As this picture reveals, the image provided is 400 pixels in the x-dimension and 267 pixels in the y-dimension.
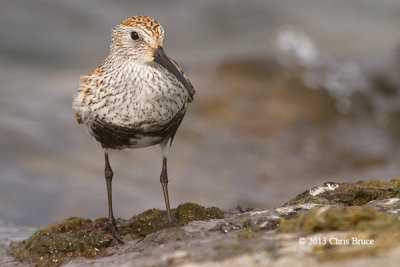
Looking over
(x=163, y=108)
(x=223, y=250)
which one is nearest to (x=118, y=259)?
(x=223, y=250)

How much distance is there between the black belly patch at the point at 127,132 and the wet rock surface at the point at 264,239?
85 cm

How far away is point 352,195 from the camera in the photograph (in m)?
5.47

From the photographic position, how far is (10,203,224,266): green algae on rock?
221 inches

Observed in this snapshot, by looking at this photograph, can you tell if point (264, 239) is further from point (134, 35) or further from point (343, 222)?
point (134, 35)

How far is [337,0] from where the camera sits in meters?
20.6

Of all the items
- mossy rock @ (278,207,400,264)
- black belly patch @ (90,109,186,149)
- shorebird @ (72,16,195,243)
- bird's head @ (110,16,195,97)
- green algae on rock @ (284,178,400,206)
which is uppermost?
bird's head @ (110,16,195,97)

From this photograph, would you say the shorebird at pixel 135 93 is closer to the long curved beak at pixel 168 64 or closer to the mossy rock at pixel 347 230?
the long curved beak at pixel 168 64

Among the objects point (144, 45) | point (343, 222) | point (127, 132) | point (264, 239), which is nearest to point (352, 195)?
point (343, 222)

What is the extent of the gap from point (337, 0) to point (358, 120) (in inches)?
333

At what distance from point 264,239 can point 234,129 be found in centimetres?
913

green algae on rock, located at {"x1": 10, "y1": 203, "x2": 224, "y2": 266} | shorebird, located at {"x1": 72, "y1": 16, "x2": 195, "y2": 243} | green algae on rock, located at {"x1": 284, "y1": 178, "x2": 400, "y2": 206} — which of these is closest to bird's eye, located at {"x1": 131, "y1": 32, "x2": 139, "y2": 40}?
shorebird, located at {"x1": 72, "y1": 16, "x2": 195, "y2": 243}

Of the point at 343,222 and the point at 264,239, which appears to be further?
the point at 264,239

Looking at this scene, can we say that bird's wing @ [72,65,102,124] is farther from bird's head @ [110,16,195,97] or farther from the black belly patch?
bird's head @ [110,16,195,97]

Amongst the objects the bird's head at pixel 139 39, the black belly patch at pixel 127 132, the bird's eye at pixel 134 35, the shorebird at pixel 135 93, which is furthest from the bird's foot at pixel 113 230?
the bird's eye at pixel 134 35
